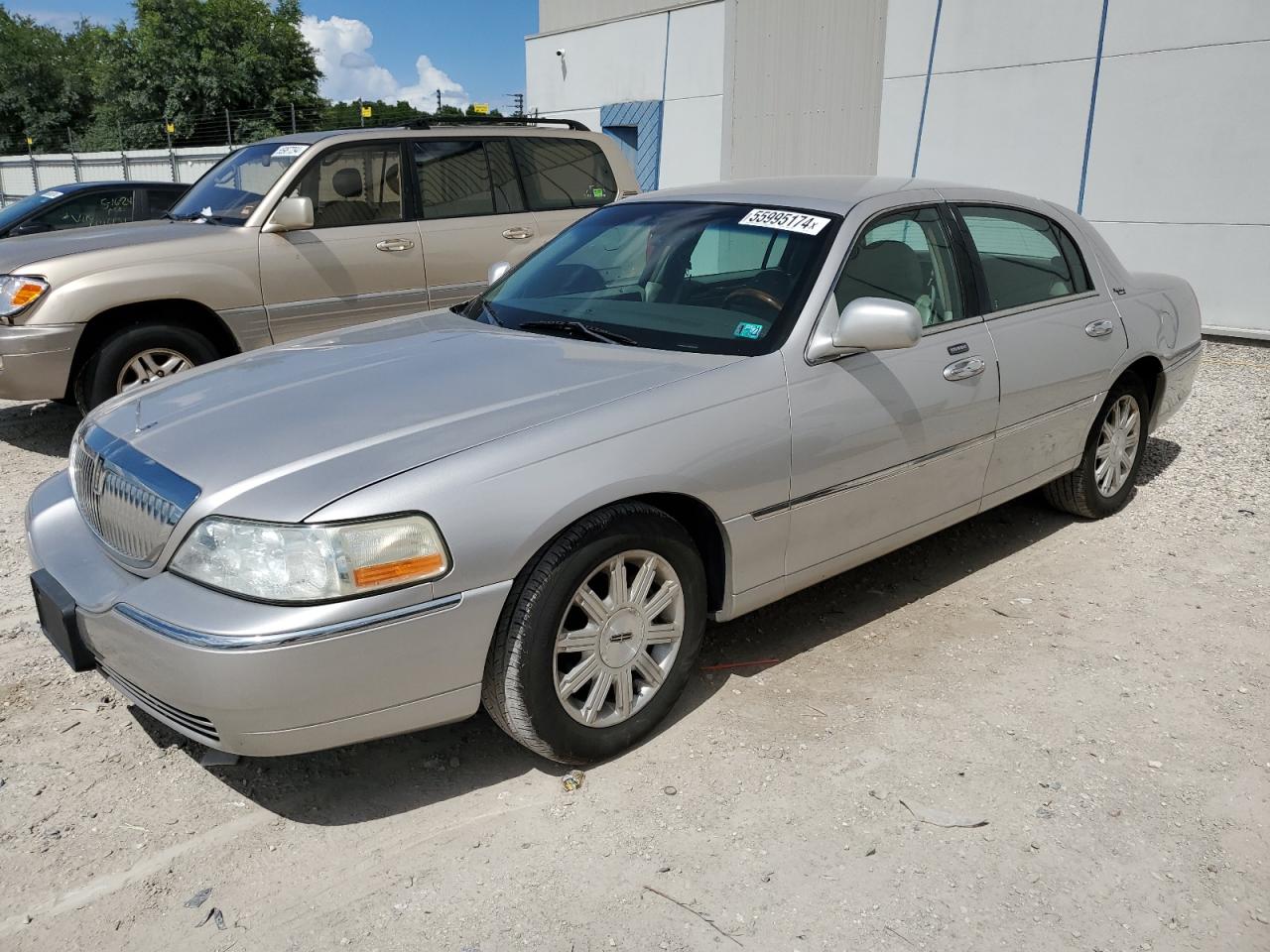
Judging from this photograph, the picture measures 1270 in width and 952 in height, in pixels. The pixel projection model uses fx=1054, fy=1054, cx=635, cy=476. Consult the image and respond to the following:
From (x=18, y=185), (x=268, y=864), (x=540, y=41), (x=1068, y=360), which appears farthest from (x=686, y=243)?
(x=18, y=185)

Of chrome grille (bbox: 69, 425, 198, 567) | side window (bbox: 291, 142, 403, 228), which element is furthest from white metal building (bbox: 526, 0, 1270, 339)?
chrome grille (bbox: 69, 425, 198, 567)

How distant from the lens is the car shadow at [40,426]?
6.61m

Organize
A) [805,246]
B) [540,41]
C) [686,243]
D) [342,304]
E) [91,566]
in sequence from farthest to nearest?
[540,41]
[342,304]
[686,243]
[805,246]
[91,566]

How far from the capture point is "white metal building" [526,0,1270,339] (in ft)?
31.4

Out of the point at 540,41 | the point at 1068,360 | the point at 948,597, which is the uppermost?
the point at 540,41

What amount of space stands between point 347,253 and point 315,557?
474 centimetres

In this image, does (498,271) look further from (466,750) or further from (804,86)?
(804,86)

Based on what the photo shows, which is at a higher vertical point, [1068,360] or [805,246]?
[805,246]

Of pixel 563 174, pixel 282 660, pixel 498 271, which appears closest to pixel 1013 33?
pixel 563 174

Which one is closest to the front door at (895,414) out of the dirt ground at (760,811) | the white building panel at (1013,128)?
the dirt ground at (760,811)

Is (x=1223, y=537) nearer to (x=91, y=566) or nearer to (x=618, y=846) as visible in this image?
(x=618, y=846)

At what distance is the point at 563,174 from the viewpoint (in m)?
7.97

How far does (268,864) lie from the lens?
2742 millimetres

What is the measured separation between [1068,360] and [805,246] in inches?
60.4
